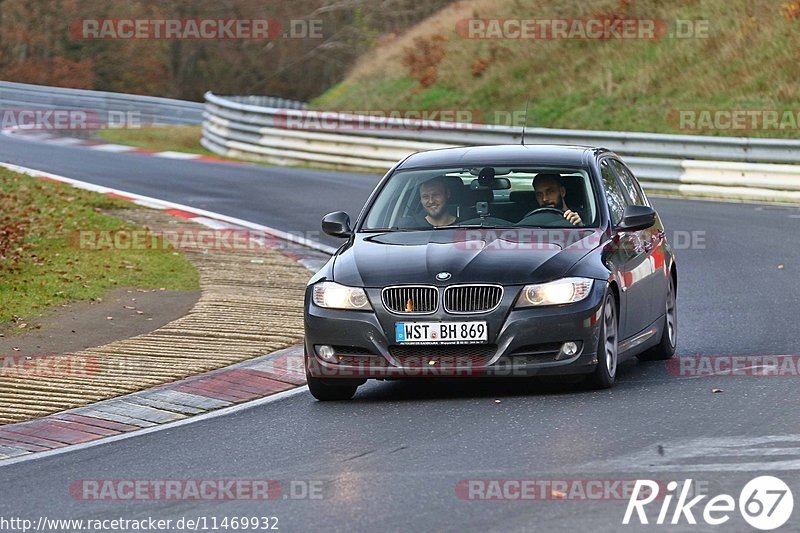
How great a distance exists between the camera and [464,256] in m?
9.45

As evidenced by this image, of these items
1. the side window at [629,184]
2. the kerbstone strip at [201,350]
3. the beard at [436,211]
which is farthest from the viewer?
the side window at [629,184]

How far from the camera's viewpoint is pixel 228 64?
62375mm

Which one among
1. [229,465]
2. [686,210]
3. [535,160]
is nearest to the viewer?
[229,465]

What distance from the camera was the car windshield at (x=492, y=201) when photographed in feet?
33.7

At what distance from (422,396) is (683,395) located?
1.61m

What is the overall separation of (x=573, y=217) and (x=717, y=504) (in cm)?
407

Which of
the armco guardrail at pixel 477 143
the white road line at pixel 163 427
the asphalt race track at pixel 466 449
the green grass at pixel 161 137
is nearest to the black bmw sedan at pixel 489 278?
the asphalt race track at pixel 466 449

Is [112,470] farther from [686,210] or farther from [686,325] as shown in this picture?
[686,210]

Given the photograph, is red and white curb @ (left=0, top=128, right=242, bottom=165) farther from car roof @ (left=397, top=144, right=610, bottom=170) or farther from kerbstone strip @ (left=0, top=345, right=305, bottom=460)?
kerbstone strip @ (left=0, top=345, right=305, bottom=460)

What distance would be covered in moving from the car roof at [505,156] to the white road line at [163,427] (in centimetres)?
184

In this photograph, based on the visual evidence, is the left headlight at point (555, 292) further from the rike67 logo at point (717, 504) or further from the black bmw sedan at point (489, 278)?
the rike67 logo at point (717, 504)

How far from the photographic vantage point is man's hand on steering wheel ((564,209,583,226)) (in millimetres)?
10237

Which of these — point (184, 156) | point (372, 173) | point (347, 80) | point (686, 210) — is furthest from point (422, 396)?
point (347, 80)

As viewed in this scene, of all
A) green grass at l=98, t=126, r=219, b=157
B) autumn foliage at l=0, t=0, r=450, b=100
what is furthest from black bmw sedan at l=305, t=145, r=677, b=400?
autumn foliage at l=0, t=0, r=450, b=100
